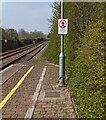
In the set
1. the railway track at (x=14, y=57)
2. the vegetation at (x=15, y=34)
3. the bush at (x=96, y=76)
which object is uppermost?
the vegetation at (x=15, y=34)

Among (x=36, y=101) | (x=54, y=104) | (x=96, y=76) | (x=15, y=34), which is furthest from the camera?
(x=15, y=34)

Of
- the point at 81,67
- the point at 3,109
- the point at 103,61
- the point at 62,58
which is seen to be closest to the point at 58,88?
the point at 62,58

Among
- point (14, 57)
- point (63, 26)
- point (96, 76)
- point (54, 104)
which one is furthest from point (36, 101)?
point (14, 57)

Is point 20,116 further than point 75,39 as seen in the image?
No

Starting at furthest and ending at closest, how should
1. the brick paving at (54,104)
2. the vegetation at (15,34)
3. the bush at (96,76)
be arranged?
the vegetation at (15,34) → the brick paving at (54,104) → the bush at (96,76)

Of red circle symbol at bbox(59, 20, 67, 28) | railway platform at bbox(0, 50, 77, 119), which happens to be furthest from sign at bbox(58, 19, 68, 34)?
railway platform at bbox(0, 50, 77, 119)

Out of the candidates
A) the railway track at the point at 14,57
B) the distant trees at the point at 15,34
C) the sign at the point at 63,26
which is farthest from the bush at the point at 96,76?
the distant trees at the point at 15,34

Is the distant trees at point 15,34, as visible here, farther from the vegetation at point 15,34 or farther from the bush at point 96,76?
the bush at point 96,76

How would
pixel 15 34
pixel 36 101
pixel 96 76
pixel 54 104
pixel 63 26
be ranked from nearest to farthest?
pixel 96 76 < pixel 54 104 < pixel 36 101 < pixel 63 26 < pixel 15 34

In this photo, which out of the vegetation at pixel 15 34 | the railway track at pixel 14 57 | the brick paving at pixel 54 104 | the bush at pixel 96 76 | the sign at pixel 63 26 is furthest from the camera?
the vegetation at pixel 15 34

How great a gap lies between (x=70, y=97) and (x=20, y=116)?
2.47 m

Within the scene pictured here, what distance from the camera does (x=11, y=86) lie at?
1169 cm

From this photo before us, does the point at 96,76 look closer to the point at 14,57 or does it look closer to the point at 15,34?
the point at 14,57

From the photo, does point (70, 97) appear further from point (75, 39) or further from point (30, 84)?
point (30, 84)
